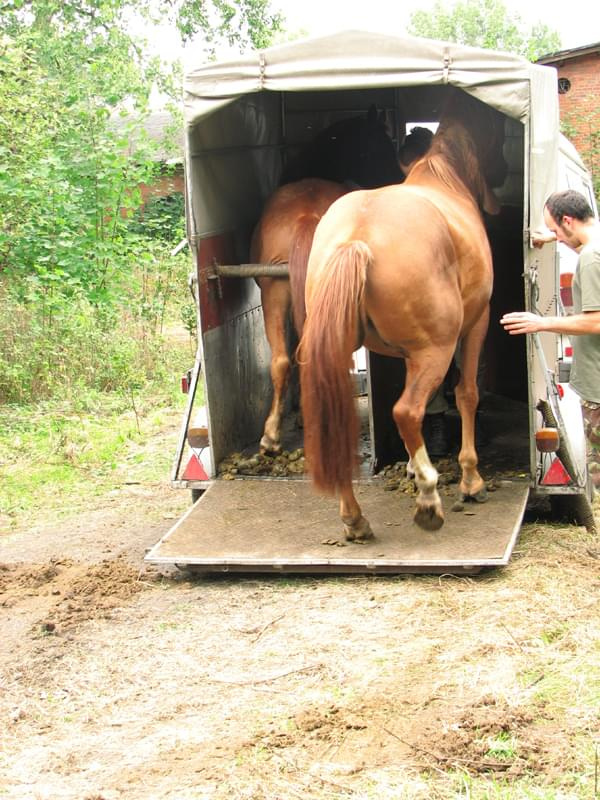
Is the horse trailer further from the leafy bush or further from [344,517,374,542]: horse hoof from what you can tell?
the leafy bush

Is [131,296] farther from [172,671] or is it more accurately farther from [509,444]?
[172,671]

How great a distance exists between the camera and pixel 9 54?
10023 mm

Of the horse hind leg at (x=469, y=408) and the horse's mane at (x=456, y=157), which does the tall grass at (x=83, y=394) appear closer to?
the horse hind leg at (x=469, y=408)

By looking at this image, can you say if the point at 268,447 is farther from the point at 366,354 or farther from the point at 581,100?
the point at 581,100

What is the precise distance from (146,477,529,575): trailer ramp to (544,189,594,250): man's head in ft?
4.88

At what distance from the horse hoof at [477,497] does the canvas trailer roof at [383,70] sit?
1.66 m

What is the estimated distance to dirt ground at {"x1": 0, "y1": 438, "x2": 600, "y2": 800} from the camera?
2957mm

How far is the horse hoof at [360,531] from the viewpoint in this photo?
16.5ft

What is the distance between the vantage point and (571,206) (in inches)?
180

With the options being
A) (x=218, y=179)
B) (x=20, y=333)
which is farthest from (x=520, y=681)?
(x=20, y=333)

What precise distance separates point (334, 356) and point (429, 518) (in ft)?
3.56

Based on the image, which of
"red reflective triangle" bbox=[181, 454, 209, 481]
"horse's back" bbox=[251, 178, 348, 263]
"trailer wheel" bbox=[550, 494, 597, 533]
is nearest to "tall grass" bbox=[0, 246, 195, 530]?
"red reflective triangle" bbox=[181, 454, 209, 481]

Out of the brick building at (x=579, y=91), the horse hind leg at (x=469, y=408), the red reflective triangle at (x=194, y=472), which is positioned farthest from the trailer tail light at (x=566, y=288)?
the brick building at (x=579, y=91)

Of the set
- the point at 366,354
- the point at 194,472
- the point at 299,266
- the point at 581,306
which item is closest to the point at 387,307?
the point at 581,306
